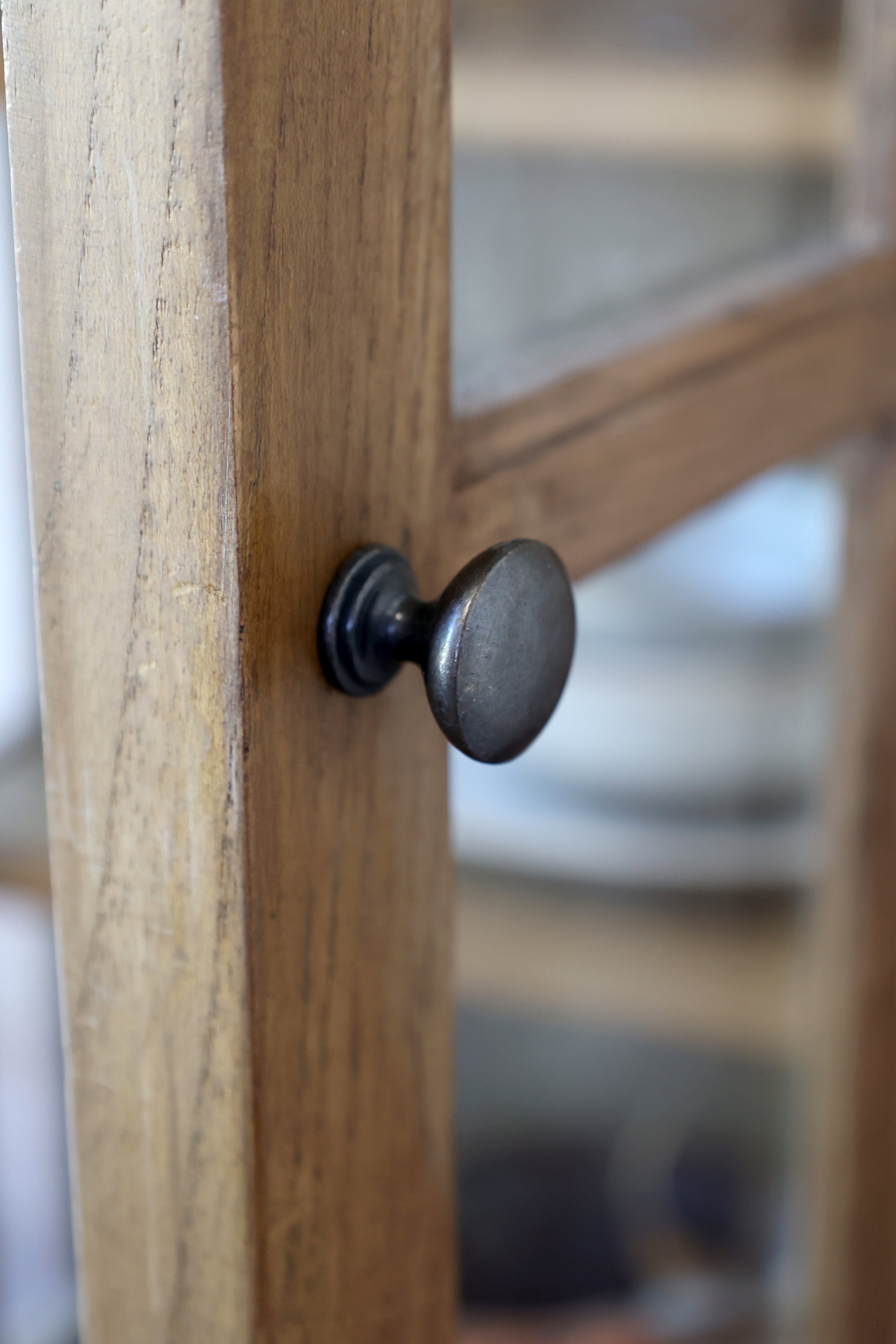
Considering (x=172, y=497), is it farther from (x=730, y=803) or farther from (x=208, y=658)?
(x=730, y=803)

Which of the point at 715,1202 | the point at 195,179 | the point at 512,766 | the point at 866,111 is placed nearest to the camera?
the point at 195,179

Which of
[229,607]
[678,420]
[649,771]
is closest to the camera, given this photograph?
[229,607]

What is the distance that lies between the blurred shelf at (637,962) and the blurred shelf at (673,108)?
314 mm

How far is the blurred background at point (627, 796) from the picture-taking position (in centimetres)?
35

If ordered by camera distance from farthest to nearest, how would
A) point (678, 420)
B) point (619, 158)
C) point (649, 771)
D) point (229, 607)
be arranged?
point (649, 771) < point (619, 158) < point (678, 420) < point (229, 607)

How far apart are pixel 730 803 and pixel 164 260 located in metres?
0.48

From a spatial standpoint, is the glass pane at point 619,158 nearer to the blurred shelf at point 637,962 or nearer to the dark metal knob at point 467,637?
the dark metal knob at point 467,637

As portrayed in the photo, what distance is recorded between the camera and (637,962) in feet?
2.09

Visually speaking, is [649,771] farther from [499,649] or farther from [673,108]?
[499,649]

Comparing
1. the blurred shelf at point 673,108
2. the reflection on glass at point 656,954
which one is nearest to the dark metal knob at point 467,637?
the blurred shelf at point 673,108

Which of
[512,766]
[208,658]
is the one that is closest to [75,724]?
[208,658]

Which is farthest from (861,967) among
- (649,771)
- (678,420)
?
(678,420)

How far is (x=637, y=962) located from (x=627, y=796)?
93 mm

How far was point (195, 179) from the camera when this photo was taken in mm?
156
